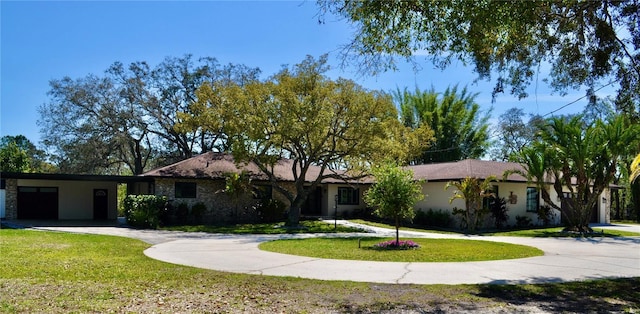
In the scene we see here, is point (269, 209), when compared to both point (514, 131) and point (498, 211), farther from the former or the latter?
point (514, 131)

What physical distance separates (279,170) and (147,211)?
30.9 ft

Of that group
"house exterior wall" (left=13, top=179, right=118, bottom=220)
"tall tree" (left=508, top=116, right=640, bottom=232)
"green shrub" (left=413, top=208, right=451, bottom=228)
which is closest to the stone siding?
"house exterior wall" (left=13, top=179, right=118, bottom=220)

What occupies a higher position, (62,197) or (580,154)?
(580,154)

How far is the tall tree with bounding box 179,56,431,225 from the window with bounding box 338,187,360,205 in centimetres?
746

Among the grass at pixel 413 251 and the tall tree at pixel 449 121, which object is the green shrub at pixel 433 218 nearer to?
the grass at pixel 413 251

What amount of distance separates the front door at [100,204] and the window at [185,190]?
7.18 metres

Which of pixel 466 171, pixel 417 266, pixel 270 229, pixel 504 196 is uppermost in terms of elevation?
pixel 466 171

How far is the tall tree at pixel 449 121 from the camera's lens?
45031 mm

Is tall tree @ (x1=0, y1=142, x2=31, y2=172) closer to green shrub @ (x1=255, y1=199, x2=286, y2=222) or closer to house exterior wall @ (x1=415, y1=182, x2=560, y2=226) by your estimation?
green shrub @ (x1=255, y1=199, x2=286, y2=222)

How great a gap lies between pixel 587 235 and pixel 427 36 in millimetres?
16423

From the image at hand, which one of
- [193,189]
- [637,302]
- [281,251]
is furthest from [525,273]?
[193,189]

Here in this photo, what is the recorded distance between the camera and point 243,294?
7.83m

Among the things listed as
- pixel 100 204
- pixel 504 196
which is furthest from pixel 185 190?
pixel 504 196

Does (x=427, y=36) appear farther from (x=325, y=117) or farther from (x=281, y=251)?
(x=325, y=117)
